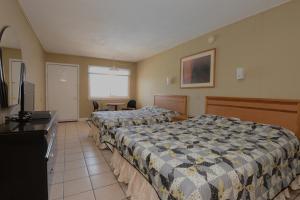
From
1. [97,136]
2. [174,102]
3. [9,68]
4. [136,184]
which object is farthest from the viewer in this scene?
[174,102]

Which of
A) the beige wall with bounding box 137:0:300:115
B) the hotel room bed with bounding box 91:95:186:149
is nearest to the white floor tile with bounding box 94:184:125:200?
the hotel room bed with bounding box 91:95:186:149

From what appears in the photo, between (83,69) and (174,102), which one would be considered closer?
(174,102)

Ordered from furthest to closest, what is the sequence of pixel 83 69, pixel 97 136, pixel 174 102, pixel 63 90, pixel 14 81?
pixel 83 69 < pixel 63 90 < pixel 174 102 < pixel 97 136 < pixel 14 81

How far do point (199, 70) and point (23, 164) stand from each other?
3.42 metres

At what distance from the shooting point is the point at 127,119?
3.49 meters

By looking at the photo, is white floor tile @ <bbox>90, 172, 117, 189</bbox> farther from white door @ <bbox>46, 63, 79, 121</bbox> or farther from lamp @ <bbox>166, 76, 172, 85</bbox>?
white door @ <bbox>46, 63, 79, 121</bbox>

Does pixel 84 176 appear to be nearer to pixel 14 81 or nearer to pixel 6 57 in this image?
pixel 14 81

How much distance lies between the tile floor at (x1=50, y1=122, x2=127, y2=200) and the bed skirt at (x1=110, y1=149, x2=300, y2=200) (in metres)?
0.11

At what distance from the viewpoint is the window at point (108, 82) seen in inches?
247

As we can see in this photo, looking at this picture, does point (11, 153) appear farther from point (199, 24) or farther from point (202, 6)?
point (199, 24)

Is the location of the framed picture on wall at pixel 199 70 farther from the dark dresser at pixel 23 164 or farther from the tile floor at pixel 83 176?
the dark dresser at pixel 23 164

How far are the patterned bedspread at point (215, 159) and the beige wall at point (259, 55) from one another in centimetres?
70

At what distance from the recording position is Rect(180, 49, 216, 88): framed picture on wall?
3418 mm

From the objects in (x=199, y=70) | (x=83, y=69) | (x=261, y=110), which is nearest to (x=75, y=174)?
(x=261, y=110)
